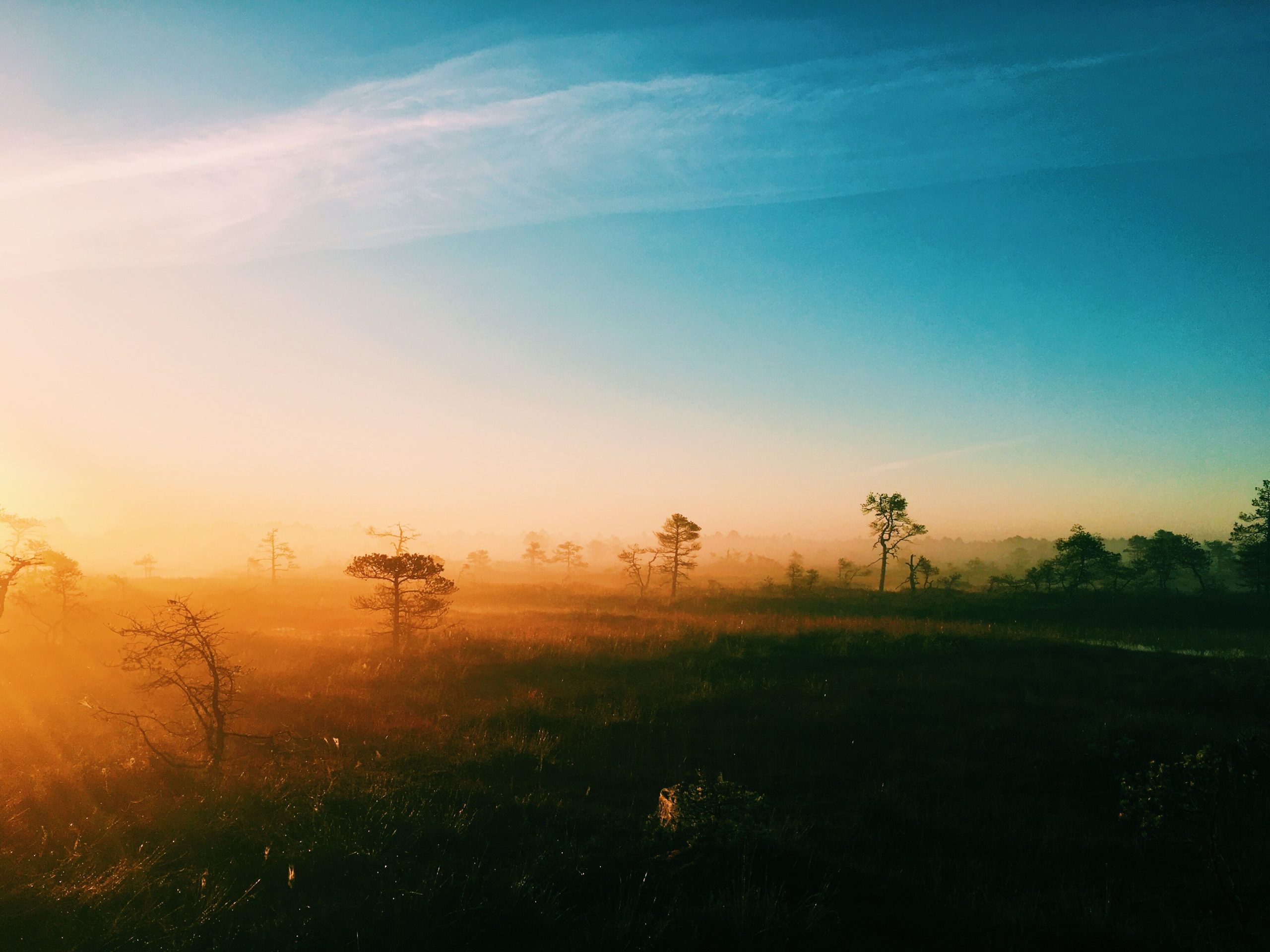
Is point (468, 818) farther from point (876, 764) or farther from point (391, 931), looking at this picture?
point (876, 764)

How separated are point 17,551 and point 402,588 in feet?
43.4

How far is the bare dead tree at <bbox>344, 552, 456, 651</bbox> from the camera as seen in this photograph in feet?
59.3

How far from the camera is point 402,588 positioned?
19.3 m

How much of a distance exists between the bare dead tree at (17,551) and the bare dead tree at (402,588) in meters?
8.73

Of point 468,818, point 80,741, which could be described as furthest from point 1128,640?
point 80,741

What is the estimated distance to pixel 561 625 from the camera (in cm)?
2547

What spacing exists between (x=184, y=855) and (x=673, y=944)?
17.3 ft

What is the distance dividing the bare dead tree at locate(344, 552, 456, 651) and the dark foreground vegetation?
5.17ft

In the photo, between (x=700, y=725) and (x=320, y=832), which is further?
(x=700, y=725)

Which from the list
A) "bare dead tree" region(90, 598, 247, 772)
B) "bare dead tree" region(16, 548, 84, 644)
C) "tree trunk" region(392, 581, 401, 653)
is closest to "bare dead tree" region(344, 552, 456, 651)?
"tree trunk" region(392, 581, 401, 653)

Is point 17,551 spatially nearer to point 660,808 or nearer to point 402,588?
point 402,588

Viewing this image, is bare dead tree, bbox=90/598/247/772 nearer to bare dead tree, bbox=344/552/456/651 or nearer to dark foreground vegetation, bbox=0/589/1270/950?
dark foreground vegetation, bbox=0/589/1270/950

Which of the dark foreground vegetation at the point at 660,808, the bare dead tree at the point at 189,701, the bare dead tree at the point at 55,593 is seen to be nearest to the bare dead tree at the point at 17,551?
the bare dead tree at the point at 55,593

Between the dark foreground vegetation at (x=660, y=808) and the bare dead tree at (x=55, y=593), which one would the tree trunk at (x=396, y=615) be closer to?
the dark foreground vegetation at (x=660, y=808)
